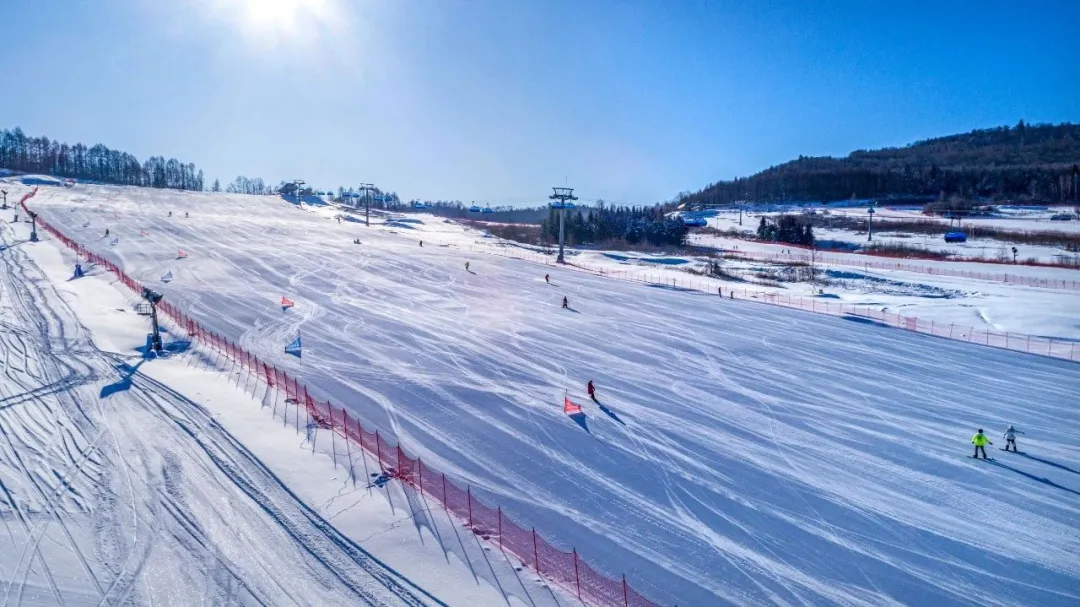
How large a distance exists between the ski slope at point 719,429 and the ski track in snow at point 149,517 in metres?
4.28

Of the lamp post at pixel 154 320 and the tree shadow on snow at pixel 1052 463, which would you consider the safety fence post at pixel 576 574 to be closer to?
the tree shadow on snow at pixel 1052 463

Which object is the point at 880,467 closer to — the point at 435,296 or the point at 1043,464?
the point at 1043,464

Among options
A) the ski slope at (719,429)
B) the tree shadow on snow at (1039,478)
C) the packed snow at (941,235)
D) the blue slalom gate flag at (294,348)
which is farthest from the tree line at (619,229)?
the tree shadow on snow at (1039,478)

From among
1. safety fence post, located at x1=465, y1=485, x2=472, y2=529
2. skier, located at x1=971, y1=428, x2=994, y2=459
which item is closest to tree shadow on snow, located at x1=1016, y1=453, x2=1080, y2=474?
skier, located at x1=971, y1=428, x2=994, y2=459

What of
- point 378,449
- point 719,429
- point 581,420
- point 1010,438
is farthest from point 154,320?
point 1010,438

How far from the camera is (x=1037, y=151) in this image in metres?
168

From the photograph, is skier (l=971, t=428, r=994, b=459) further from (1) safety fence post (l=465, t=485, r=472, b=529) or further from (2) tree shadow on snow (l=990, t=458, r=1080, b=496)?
(1) safety fence post (l=465, t=485, r=472, b=529)

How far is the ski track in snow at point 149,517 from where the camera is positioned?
36.5 ft

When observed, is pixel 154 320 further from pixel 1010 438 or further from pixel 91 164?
pixel 91 164

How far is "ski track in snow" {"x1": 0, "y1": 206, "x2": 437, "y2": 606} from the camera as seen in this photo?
11125 mm

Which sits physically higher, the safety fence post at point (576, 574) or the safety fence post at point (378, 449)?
the safety fence post at point (378, 449)

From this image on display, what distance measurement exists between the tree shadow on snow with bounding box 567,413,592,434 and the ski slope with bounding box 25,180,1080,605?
0.14 m

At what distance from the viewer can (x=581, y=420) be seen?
66.5ft

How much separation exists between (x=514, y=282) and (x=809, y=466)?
107ft
